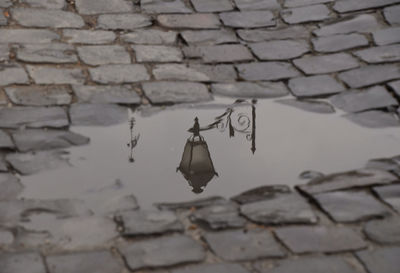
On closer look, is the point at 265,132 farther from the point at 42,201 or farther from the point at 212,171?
the point at 42,201

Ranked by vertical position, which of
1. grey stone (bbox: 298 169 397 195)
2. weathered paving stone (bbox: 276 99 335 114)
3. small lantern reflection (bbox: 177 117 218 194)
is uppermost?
weathered paving stone (bbox: 276 99 335 114)

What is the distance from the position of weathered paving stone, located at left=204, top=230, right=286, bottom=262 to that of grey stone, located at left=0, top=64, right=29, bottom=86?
2143mm

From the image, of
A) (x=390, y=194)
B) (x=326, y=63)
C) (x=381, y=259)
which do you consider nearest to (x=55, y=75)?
(x=326, y=63)

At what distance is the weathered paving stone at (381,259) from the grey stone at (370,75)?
1.97 meters

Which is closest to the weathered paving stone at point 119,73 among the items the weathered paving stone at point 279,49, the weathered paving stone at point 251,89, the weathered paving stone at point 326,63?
the weathered paving stone at point 251,89

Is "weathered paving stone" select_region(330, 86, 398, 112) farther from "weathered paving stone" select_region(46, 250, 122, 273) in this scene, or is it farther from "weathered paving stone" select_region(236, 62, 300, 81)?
"weathered paving stone" select_region(46, 250, 122, 273)

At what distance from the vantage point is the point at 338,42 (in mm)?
5938

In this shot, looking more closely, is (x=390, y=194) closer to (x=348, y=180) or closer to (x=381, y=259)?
(x=348, y=180)

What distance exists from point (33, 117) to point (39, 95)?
0.32m

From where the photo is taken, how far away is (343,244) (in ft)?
11.8

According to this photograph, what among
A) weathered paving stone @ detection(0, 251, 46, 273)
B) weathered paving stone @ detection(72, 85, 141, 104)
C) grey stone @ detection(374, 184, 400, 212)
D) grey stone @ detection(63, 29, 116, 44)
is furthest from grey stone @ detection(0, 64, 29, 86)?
grey stone @ detection(374, 184, 400, 212)

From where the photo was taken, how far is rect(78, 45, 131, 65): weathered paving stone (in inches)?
221

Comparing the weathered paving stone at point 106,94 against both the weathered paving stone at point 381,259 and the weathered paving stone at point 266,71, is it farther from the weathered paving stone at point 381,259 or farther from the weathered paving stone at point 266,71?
the weathered paving stone at point 381,259

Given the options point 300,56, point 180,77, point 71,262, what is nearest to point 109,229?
point 71,262
